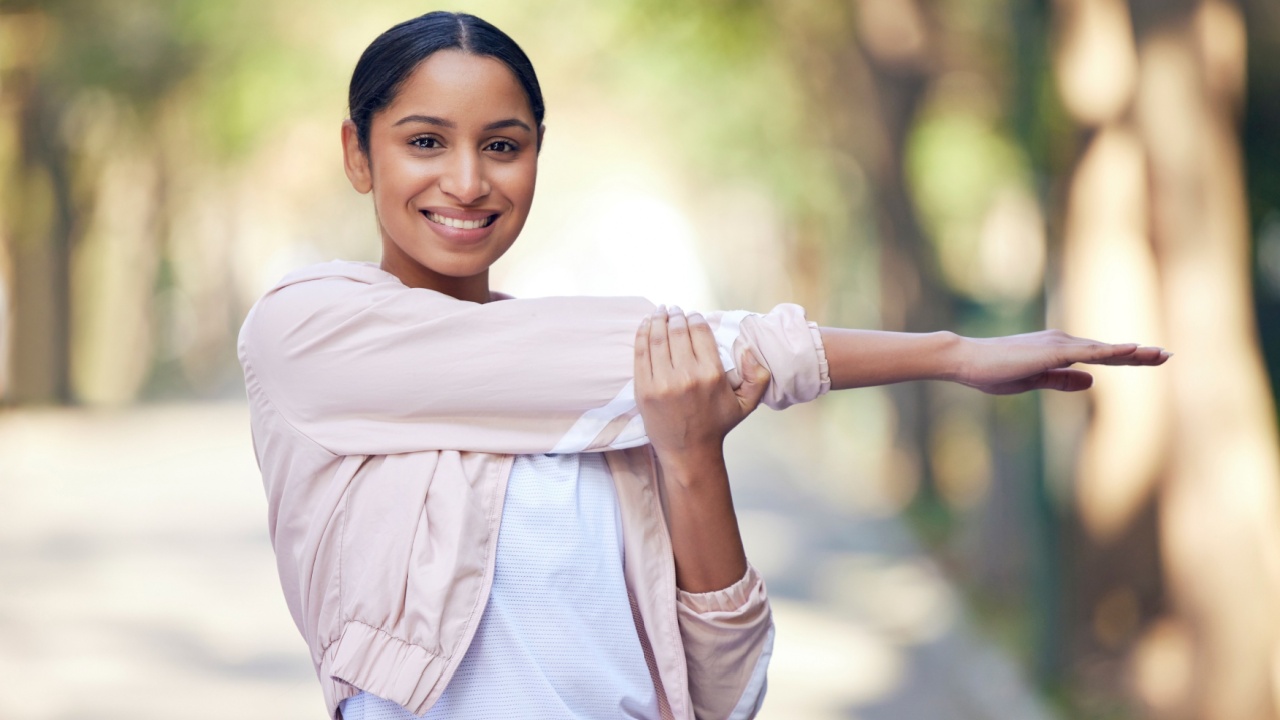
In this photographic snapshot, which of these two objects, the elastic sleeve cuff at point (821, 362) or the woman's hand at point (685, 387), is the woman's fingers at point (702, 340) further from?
the elastic sleeve cuff at point (821, 362)

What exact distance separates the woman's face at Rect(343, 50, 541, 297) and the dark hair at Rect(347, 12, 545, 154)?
14mm

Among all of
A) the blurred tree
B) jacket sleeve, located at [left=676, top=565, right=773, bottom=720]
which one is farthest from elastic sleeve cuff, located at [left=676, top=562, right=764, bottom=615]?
the blurred tree

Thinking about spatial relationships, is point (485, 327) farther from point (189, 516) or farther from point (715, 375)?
point (189, 516)

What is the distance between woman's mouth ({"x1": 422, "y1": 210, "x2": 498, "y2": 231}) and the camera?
2.32 m

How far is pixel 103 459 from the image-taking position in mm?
19469

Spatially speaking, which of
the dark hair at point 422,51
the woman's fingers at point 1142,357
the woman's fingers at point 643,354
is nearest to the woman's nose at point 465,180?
the dark hair at point 422,51

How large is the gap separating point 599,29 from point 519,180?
16.9 meters

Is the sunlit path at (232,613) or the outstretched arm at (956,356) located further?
the sunlit path at (232,613)

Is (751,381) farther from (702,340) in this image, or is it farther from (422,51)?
(422,51)

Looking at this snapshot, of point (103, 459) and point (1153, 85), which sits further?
point (103, 459)

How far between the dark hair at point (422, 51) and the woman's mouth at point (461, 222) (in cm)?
16

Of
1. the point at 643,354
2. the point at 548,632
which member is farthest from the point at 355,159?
the point at 548,632

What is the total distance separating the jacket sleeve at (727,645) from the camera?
88.3 inches

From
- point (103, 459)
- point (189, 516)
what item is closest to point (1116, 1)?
point (189, 516)
